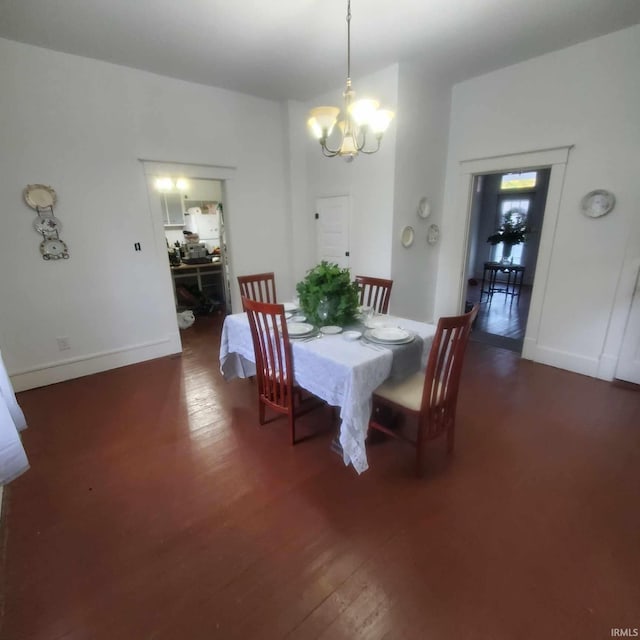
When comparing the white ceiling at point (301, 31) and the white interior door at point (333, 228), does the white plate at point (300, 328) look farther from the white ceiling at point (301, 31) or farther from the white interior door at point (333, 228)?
the white ceiling at point (301, 31)

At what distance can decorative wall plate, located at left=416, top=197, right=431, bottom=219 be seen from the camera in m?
3.79

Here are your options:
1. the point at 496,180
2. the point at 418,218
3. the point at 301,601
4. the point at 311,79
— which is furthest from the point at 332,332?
the point at 496,180

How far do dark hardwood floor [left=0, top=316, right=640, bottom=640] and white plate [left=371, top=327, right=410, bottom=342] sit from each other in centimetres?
77

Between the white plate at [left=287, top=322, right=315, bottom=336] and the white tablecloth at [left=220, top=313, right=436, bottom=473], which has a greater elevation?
the white plate at [left=287, top=322, right=315, bottom=336]

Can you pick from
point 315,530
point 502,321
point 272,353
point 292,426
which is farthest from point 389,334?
point 502,321

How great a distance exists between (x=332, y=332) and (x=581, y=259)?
265 centimetres

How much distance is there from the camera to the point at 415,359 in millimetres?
2062

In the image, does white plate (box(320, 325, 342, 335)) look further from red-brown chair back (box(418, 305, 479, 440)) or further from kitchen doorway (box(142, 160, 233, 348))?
kitchen doorway (box(142, 160, 233, 348))

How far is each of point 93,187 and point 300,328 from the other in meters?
2.57

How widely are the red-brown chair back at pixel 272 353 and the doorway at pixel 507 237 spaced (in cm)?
474

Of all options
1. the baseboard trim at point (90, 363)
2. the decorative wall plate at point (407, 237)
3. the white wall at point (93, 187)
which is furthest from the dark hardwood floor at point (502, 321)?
the baseboard trim at point (90, 363)

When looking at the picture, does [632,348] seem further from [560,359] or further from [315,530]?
[315,530]

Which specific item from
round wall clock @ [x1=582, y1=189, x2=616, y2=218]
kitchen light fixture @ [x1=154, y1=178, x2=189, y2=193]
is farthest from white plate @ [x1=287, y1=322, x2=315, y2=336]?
kitchen light fixture @ [x1=154, y1=178, x2=189, y2=193]

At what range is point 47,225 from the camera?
9.70 ft
